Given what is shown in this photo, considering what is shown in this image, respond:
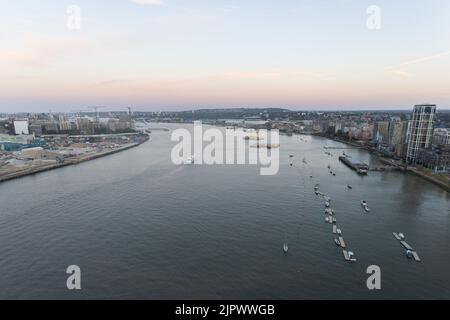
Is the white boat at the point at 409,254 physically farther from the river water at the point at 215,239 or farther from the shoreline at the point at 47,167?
the shoreline at the point at 47,167

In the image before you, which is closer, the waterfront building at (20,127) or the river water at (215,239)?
the river water at (215,239)

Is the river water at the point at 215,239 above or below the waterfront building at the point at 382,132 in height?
below

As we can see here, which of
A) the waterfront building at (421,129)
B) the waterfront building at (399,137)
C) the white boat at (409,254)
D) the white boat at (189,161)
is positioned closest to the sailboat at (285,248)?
the white boat at (409,254)

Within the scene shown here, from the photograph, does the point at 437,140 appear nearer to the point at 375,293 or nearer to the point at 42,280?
the point at 375,293

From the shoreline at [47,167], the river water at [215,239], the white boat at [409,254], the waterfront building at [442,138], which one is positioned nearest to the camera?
the river water at [215,239]

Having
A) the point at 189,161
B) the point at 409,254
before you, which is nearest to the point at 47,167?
the point at 189,161
